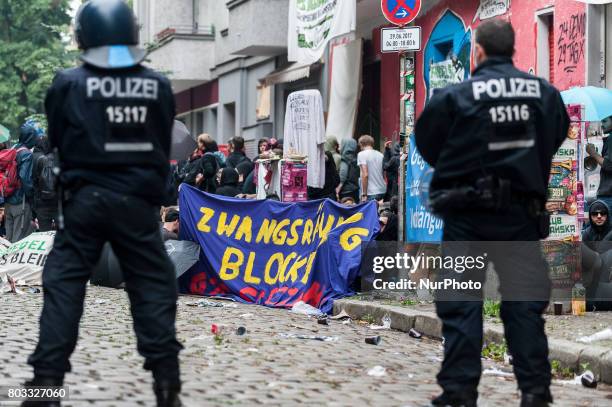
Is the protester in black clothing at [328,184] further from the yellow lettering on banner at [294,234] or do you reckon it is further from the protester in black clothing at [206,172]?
the yellow lettering on banner at [294,234]

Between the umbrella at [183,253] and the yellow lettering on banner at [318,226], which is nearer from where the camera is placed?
the yellow lettering on banner at [318,226]

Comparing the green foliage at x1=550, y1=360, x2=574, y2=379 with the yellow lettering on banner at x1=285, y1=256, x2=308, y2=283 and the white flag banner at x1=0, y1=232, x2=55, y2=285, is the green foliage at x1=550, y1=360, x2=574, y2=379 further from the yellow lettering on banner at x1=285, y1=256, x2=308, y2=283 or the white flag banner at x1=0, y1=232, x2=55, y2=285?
the white flag banner at x1=0, y1=232, x2=55, y2=285

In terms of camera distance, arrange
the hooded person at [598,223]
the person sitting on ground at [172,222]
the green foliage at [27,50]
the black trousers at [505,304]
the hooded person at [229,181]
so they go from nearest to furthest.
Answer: the black trousers at [505,304]
the hooded person at [598,223]
the person sitting on ground at [172,222]
the hooded person at [229,181]
the green foliage at [27,50]

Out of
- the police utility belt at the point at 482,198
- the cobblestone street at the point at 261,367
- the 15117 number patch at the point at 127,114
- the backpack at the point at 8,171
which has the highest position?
the backpack at the point at 8,171

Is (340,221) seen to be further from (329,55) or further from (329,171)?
(329,55)

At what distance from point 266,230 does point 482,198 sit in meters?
7.98

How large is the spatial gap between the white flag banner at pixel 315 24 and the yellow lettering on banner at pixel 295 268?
8.55m

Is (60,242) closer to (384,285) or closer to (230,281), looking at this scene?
(384,285)

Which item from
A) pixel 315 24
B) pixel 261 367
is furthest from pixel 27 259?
pixel 315 24

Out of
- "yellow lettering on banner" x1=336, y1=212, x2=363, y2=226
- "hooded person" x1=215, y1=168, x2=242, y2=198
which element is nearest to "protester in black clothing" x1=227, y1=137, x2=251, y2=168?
"hooded person" x1=215, y1=168, x2=242, y2=198

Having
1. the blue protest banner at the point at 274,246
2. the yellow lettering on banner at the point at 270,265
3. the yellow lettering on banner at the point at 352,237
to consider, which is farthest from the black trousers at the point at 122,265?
the yellow lettering on banner at the point at 270,265

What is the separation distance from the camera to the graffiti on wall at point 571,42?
54.4 feet

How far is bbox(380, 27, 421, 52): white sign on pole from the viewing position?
13.1 meters

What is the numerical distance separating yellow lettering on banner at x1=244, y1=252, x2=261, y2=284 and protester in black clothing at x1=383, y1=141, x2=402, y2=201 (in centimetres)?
303
